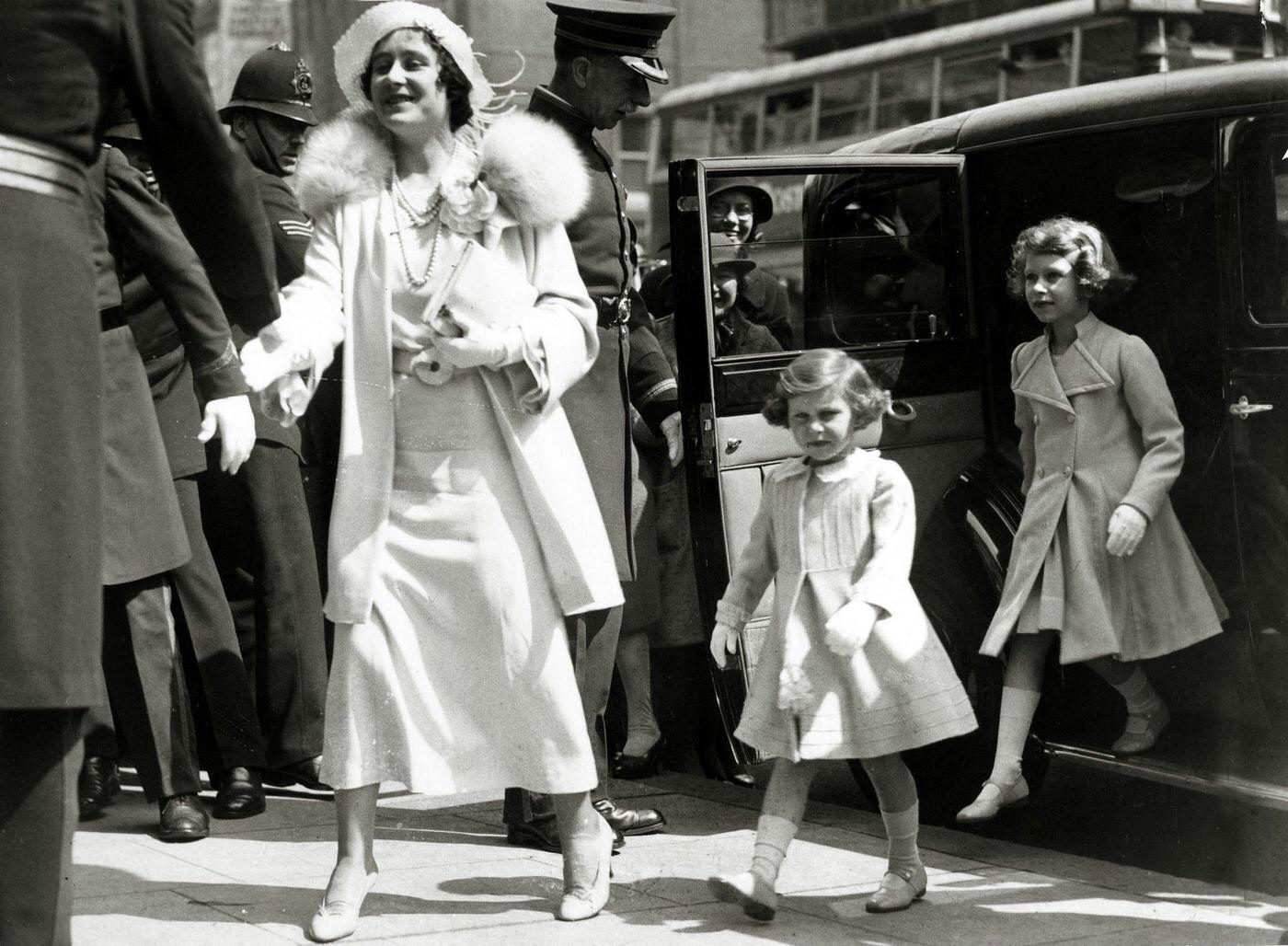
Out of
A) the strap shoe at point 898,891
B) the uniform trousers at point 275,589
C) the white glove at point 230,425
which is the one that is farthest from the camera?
the uniform trousers at point 275,589

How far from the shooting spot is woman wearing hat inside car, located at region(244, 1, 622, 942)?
4.01m

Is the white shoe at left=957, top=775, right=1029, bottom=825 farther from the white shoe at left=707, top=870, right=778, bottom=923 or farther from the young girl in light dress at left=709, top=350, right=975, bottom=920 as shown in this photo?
the white shoe at left=707, top=870, right=778, bottom=923

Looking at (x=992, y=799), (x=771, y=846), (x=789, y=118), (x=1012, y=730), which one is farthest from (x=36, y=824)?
(x=789, y=118)

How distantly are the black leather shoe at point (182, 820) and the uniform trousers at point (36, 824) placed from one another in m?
2.16

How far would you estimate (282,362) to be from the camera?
380 cm

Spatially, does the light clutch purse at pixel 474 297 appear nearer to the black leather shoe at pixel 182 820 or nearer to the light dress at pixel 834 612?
the light dress at pixel 834 612

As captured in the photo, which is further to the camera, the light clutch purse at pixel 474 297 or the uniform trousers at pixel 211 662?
the uniform trousers at pixel 211 662

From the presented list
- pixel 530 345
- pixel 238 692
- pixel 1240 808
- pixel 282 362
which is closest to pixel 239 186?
pixel 282 362

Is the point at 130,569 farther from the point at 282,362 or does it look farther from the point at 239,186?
the point at 239,186

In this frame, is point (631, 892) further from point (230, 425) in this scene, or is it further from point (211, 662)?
point (230, 425)

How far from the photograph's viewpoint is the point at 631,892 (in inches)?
174

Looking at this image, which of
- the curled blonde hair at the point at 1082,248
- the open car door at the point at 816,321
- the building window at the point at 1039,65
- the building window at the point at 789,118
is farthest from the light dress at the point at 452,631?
the building window at the point at 789,118

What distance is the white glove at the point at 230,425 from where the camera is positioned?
3334 millimetres

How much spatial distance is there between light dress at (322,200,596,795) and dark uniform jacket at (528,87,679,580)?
75 cm
